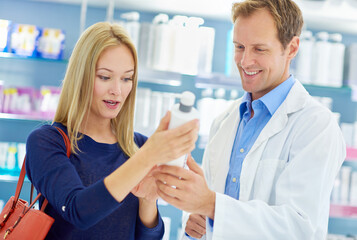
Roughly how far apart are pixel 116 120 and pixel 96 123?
0.11m

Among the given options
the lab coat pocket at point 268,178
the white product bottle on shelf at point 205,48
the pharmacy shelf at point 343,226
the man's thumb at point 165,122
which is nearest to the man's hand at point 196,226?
the lab coat pocket at point 268,178

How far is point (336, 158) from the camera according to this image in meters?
1.63

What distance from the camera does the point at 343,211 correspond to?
11.5ft

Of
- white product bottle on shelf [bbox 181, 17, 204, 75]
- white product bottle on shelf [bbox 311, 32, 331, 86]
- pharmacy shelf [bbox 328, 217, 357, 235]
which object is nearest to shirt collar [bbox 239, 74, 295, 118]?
white product bottle on shelf [bbox 181, 17, 204, 75]

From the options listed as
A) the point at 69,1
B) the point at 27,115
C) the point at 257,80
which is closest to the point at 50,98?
the point at 27,115

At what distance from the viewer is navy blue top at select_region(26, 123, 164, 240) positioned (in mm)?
1325

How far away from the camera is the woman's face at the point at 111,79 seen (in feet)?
5.56

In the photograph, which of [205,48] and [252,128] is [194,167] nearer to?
[252,128]

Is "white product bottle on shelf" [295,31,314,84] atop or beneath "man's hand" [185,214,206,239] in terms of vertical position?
atop

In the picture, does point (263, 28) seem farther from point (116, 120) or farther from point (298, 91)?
point (116, 120)

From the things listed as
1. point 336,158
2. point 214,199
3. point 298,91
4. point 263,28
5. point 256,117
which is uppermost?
point 263,28

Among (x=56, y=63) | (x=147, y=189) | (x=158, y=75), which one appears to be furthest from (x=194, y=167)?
(x=56, y=63)

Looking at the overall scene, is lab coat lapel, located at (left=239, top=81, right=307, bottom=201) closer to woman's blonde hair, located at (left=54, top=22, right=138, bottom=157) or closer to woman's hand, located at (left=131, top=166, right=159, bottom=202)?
woman's hand, located at (left=131, top=166, right=159, bottom=202)

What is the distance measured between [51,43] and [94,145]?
1.90 meters
